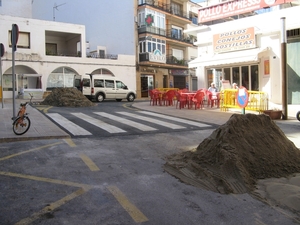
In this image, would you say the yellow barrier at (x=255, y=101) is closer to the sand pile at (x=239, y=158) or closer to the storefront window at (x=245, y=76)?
the storefront window at (x=245, y=76)

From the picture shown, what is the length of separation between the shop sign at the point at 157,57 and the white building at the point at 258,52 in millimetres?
17290

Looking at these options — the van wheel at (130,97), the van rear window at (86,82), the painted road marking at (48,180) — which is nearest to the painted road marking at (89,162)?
the painted road marking at (48,180)

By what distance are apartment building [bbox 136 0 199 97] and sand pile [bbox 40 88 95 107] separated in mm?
18552

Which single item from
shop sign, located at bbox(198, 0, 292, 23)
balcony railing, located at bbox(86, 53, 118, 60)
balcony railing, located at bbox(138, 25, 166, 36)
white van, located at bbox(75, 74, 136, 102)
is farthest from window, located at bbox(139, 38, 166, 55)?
shop sign, located at bbox(198, 0, 292, 23)

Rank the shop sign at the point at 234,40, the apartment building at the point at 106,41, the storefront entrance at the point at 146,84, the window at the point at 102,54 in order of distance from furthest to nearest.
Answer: the storefront entrance at the point at 146,84 < the window at the point at 102,54 < the apartment building at the point at 106,41 < the shop sign at the point at 234,40

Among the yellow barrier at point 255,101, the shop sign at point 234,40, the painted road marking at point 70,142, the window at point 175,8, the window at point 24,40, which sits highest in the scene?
the window at point 175,8

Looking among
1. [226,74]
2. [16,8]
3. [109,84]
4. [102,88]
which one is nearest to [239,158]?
[226,74]

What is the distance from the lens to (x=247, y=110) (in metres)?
14.6

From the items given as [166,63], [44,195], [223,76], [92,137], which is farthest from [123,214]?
[166,63]

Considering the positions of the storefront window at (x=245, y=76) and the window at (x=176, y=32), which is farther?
the window at (x=176, y=32)

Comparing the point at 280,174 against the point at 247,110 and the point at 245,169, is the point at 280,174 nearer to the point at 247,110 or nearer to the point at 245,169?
the point at 245,169

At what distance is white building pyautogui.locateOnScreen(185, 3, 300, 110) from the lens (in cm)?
1678

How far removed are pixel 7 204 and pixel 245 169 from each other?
3.52 m

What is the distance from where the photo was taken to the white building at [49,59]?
1133 inches
